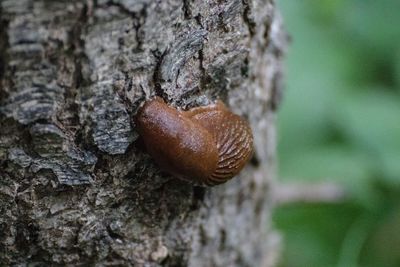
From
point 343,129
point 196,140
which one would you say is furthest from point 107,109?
point 343,129

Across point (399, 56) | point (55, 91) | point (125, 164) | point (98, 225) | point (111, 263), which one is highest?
point (399, 56)

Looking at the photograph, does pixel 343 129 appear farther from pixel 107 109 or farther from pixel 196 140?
pixel 107 109

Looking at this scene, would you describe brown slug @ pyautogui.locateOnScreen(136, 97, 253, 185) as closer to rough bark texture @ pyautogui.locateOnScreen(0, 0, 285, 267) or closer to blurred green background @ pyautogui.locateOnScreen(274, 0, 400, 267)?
rough bark texture @ pyautogui.locateOnScreen(0, 0, 285, 267)

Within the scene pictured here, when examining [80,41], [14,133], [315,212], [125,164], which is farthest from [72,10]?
[315,212]

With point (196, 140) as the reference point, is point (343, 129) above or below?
above

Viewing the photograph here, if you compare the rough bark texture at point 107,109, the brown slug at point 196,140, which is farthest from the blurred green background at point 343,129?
the brown slug at point 196,140

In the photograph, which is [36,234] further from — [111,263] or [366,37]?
[366,37]

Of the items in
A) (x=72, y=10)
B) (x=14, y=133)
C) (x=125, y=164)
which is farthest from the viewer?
(x=125, y=164)
